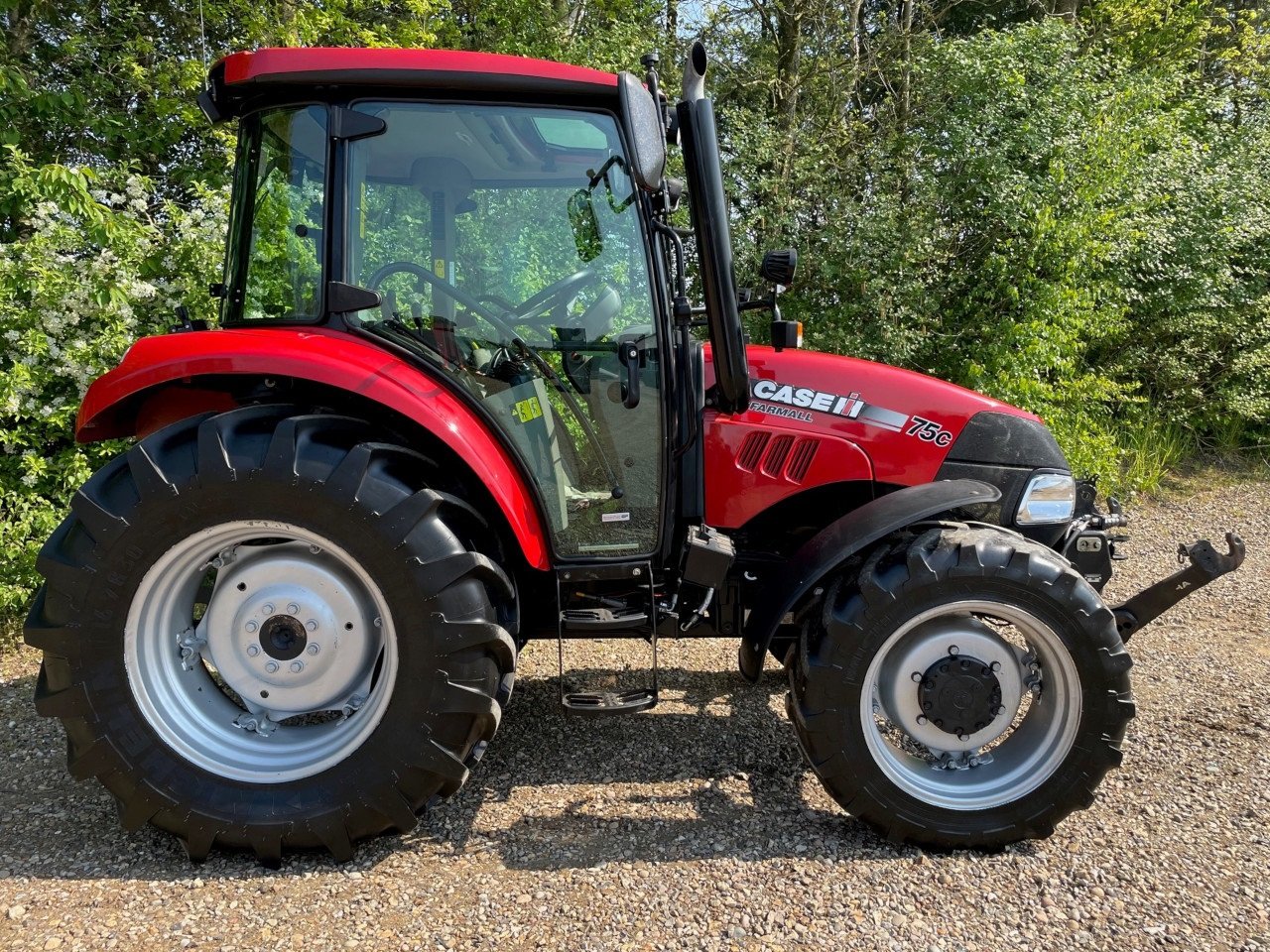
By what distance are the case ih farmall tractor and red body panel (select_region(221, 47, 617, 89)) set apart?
0.03 ft

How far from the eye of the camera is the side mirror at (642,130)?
2.18 m

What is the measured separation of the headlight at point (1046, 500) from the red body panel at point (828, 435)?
31 centimetres

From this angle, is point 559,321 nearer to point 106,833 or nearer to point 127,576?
point 127,576

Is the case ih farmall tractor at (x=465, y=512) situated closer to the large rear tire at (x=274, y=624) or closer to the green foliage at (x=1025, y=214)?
the large rear tire at (x=274, y=624)

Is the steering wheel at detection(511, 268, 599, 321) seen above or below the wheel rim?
above

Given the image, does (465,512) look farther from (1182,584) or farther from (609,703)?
(1182,584)

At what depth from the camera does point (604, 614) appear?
2.71 metres

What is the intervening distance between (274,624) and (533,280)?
1.27 meters

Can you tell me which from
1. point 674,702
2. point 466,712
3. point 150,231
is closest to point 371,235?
point 466,712

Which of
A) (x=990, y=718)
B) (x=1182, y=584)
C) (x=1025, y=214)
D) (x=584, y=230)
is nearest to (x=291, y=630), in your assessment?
(x=584, y=230)

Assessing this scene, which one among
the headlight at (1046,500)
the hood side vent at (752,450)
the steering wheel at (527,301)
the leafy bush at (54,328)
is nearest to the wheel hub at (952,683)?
the headlight at (1046,500)

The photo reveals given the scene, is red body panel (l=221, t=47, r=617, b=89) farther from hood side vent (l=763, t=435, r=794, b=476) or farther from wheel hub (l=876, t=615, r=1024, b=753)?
wheel hub (l=876, t=615, r=1024, b=753)

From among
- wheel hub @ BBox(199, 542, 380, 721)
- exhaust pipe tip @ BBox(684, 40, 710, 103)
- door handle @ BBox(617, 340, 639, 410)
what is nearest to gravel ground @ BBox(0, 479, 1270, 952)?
wheel hub @ BBox(199, 542, 380, 721)

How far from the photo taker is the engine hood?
2.79m
